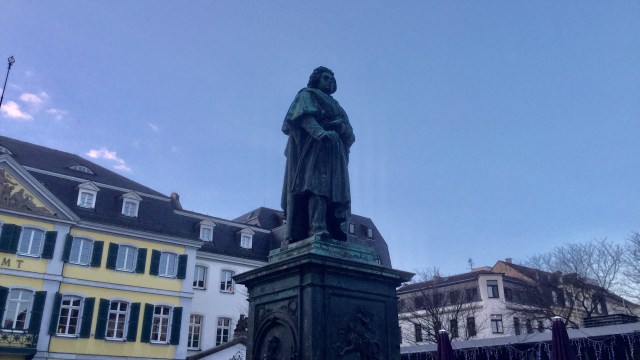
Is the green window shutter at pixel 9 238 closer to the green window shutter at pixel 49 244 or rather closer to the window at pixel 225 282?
the green window shutter at pixel 49 244

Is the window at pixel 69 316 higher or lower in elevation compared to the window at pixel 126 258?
lower

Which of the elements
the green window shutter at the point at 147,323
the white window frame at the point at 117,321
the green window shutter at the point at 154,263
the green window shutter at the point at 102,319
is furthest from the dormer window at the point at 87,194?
the green window shutter at the point at 147,323

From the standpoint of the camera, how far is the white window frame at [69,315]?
27516mm

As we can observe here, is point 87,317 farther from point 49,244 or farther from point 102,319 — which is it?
point 49,244

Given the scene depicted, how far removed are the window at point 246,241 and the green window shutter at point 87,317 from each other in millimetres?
11540

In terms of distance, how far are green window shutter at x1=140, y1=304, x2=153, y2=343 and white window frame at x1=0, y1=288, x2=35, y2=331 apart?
567 centimetres

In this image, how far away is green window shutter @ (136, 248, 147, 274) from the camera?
30719 millimetres

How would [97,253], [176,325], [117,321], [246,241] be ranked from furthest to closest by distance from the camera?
[246,241] < [176,325] < [97,253] < [117,321]

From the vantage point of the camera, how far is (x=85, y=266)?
29047 mm

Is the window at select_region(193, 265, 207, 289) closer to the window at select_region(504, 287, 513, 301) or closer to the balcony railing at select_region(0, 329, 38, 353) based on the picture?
the balcony railing at select_region(0, 329, 38, 353)

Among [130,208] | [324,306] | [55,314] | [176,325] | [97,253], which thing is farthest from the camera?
[130,208]

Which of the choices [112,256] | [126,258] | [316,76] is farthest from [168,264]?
[316,76]

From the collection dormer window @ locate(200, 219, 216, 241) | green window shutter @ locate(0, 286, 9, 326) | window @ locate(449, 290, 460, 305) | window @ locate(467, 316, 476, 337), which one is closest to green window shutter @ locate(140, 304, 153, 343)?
green window shutter @ locate(0, 286, 9, 326)

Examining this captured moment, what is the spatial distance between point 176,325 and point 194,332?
10.1 ft
